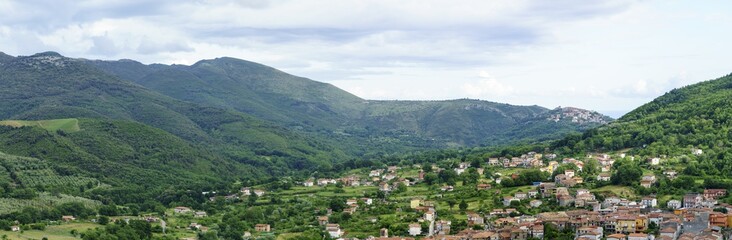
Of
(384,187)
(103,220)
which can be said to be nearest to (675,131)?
(384,187)

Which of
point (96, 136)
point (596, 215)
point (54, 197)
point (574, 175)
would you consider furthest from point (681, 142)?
point (96, 136)

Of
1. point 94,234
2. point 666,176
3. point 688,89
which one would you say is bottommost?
point 94,234

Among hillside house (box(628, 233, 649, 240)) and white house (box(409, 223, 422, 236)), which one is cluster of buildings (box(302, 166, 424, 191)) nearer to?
white house (box(409, 223, 422, 236))

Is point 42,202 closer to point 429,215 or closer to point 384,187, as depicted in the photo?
point 384,187

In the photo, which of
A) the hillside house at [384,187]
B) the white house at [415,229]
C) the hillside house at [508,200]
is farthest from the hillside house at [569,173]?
the white house at [415,229]

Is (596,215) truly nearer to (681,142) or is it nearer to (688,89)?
(681,142)

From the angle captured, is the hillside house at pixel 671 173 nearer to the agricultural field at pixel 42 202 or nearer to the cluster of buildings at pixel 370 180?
the cluster of buildings at pixel 370 180

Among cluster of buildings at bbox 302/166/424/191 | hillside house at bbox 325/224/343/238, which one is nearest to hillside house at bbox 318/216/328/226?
hillside house at bbox 325/224/343/238
